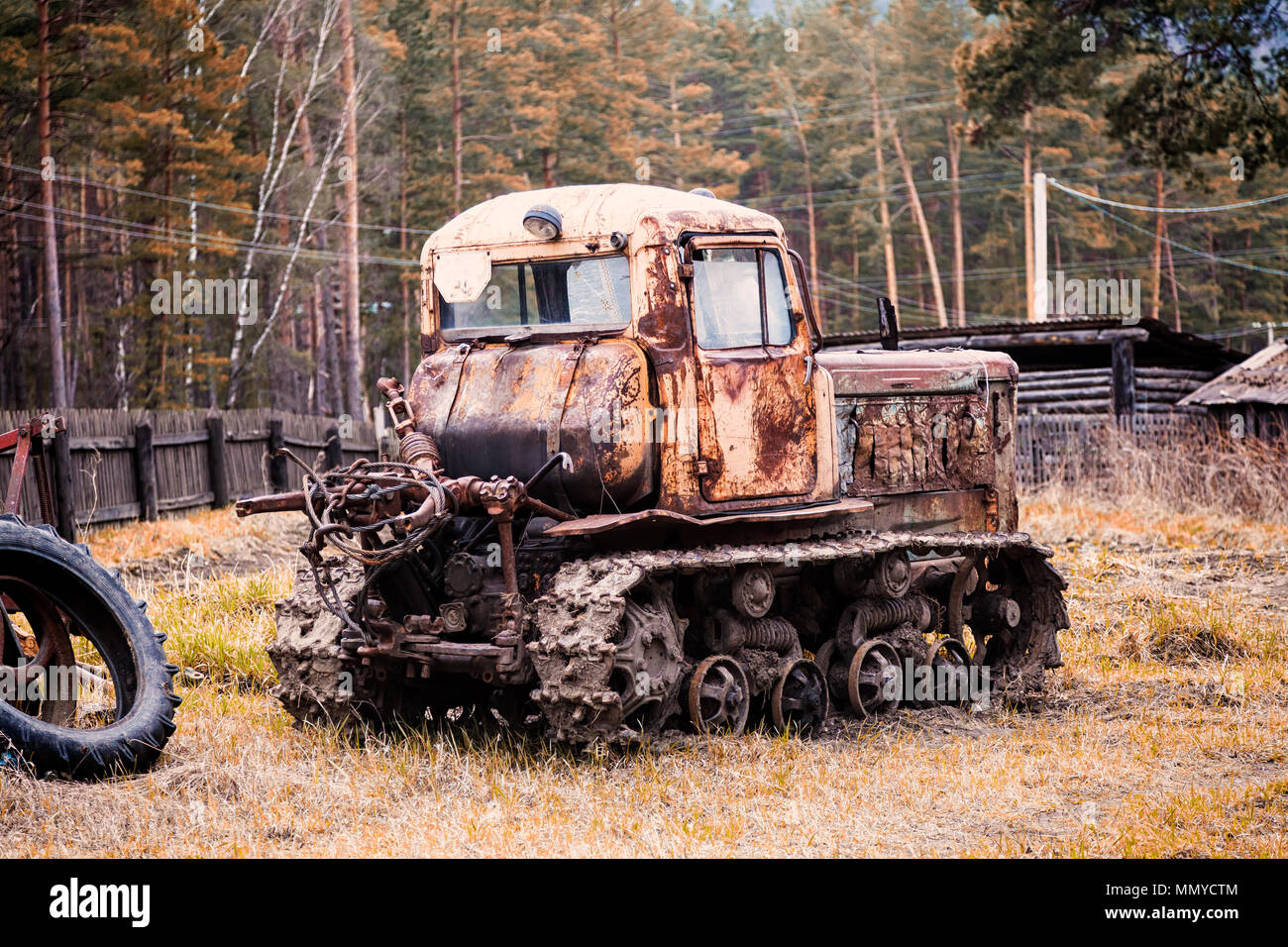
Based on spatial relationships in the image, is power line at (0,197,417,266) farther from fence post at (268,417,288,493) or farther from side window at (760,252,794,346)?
side window at (760,252,794,346)

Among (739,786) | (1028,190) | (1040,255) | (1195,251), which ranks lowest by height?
(739,786)

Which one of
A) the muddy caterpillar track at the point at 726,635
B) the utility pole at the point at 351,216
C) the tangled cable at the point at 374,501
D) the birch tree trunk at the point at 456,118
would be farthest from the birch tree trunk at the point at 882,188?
the tangled cable at the point at 374,501

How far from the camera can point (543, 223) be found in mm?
8367

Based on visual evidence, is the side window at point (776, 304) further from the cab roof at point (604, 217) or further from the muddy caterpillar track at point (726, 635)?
the muddy caterpillar track at point (726, 635)

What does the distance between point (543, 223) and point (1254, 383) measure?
15.1 metres

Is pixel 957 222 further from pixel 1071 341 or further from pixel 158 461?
pixel 158 461

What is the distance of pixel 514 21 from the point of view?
4581 cm

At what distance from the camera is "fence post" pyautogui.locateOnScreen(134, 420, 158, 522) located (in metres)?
19.7

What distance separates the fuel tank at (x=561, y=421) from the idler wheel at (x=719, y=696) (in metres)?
1.04

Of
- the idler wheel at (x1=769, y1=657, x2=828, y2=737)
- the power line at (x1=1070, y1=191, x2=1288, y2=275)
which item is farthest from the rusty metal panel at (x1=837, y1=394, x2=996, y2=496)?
the power line at (x1=1070, y1=191, x2=1288, y2=275)

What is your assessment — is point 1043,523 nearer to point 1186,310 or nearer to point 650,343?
point 650,343

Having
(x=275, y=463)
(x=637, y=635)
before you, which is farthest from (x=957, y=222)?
(x=637, y=635)

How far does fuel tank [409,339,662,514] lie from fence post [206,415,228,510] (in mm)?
14439

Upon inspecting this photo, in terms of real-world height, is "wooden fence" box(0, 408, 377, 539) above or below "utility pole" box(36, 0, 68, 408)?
below
